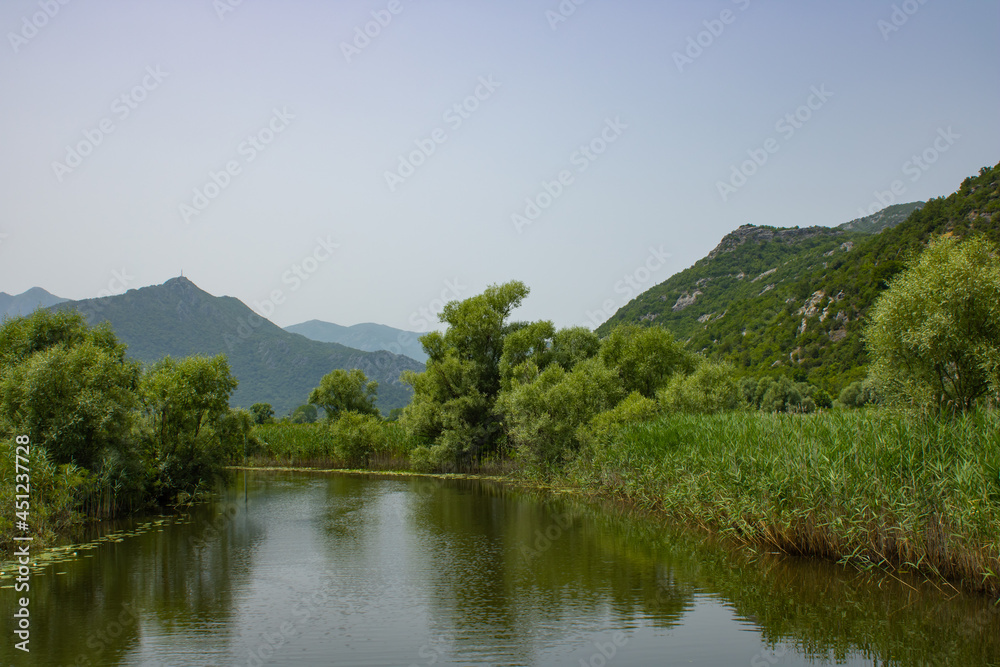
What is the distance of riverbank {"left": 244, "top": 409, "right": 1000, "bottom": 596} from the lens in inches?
512

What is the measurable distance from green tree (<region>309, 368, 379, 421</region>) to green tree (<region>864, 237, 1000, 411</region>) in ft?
160

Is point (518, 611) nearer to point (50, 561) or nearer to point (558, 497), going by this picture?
point (50, 561)

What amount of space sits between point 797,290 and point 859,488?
81525 mm

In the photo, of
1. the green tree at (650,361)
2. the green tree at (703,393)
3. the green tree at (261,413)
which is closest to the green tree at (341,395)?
the green tree at (261,413)

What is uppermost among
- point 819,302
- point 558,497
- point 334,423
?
point 819,302

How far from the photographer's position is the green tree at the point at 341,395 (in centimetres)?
6094

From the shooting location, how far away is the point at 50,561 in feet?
58.4

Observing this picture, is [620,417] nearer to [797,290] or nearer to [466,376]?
[466,376]

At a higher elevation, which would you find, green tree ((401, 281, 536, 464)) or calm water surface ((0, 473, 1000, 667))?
green tree ((401, 281, 536, 464))

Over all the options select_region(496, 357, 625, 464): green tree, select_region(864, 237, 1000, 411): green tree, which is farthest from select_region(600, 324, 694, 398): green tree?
select_region(864, 237, 1000, 411): green tree

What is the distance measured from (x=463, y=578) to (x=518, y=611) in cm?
326

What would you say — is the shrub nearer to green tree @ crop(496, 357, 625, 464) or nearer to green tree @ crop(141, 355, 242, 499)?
green tree @ crop(496, 357, 625, 464)

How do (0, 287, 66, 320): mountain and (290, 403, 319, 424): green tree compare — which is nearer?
(290, 403, 319, 424): green tree

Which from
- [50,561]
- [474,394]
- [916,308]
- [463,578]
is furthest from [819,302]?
[50,561]
